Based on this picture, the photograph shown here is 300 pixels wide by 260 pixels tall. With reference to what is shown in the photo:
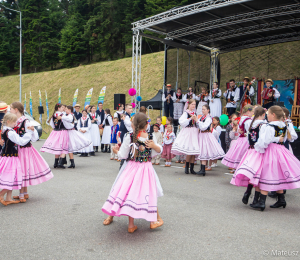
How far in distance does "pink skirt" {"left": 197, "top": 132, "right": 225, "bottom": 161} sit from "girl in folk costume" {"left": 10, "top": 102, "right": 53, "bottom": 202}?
402 cm

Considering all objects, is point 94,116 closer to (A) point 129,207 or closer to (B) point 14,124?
(B) point 14,124

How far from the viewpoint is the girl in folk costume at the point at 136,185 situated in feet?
11.7

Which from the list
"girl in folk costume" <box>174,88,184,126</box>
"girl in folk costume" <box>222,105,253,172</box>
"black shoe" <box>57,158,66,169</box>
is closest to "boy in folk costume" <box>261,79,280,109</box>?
"girl in folk costume" <box>174,88,184,126</box>

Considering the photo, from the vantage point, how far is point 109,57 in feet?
162

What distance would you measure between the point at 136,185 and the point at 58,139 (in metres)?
5.29

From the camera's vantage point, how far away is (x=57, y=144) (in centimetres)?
837

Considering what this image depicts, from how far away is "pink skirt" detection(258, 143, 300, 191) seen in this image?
15.3 feet

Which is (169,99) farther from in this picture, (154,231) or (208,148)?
(154,231)

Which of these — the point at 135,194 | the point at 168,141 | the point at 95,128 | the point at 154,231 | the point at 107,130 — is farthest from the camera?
the point at 107,130

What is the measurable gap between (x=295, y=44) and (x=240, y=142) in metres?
10.1

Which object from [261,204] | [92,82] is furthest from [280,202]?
[92,82]

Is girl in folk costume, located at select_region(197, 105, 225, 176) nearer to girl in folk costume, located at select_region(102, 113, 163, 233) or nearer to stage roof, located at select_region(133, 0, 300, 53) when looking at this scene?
girl in folk costume, located at select_region(102, 113, 163, 233)

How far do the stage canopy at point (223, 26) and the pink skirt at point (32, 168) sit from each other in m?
8.94

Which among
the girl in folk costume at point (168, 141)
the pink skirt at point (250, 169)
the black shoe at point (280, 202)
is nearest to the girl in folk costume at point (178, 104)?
the girl in folk costume at point (168, 141)
